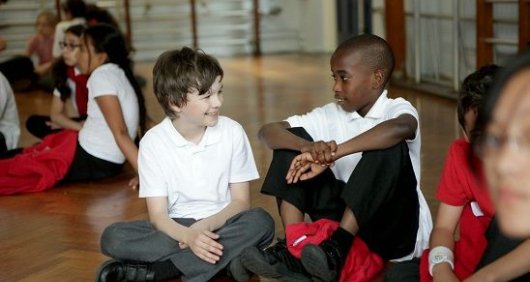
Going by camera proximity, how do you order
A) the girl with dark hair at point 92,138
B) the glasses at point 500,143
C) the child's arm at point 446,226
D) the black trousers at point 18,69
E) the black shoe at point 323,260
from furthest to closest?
the black trousers at point 18,69 → the girl with dark hair at point 92,138 → the black shoe at point 323,260 → the child's arm at point 446,226 → the glasses at point 500,143

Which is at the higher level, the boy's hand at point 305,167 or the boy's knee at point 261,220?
the boy's hand at point 305,167

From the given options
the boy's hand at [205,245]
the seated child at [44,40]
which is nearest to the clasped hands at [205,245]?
the boy's hand at [205,245]

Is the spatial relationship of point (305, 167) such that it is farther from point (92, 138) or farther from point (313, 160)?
point (92, 138)

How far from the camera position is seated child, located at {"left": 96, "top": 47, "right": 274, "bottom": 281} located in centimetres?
285

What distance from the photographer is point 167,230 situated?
9.32ft

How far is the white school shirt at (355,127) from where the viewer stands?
2.87 m

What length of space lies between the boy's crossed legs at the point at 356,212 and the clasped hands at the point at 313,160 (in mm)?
89

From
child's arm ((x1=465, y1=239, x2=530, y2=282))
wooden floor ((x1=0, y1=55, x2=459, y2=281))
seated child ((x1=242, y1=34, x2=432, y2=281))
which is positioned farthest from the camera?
wooden floor ((x1=0, y1=55, x2=459, y2=281))

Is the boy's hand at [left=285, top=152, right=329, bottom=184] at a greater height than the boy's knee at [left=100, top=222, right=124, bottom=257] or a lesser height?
greater

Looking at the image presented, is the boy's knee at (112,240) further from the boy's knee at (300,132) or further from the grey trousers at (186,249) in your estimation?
the boy's knee at (300,132)

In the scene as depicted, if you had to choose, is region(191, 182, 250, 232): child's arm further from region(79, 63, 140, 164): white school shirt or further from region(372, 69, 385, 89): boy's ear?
region(79, 63, 140, 164): white school shirt

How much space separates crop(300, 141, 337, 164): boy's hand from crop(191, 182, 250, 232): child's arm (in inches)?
13.0

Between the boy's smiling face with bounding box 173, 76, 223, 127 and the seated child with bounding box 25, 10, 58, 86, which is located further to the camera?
the seated child with bounding box 25, 10, 58, 86

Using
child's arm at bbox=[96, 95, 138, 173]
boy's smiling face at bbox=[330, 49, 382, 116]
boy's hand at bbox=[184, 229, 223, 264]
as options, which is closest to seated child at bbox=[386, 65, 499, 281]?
boy's smiling face at bbox=[330, 49, 382, 116]
